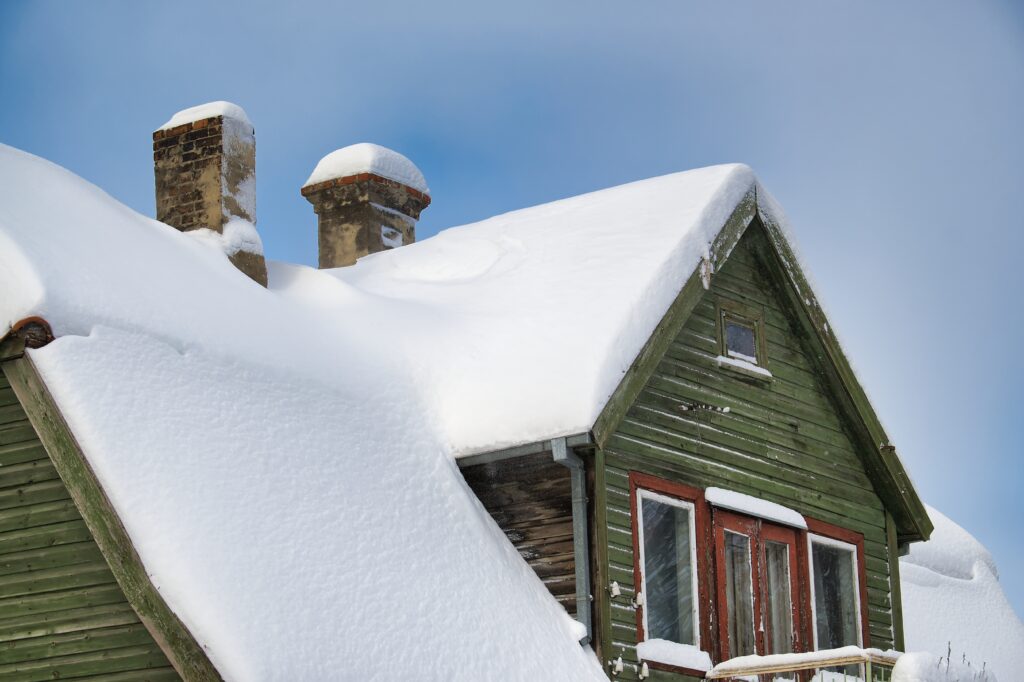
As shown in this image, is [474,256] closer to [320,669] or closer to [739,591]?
[739,591]

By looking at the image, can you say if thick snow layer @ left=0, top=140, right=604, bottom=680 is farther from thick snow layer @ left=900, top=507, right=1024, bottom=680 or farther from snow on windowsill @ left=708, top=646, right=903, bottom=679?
thick snow layer @ left=900, top=507, right=1024, bottom=680

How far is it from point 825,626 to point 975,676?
3373mm

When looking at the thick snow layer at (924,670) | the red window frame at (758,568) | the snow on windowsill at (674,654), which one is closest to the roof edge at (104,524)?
the snow on windowsill at (674,654)

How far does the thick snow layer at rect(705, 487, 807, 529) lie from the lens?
1445 centimetres

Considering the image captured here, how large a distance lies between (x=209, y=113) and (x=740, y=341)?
5473 mm

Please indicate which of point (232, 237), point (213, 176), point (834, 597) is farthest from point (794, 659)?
point (213, 176)

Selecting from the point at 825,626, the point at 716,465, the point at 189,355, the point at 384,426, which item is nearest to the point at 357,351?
the point at 384,426

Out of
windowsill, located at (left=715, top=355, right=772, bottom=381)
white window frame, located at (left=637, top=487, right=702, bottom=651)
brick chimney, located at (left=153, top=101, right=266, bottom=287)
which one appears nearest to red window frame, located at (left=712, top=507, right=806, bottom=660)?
white window frame, located at (left=637, top=487, right=702, bottom=651)

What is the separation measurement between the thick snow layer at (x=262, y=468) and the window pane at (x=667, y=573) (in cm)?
112

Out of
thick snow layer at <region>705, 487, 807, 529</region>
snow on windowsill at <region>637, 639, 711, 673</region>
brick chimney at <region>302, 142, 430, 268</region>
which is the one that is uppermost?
brick chimney at <region>302, 142, 430, 268</region>

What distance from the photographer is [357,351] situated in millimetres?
14117

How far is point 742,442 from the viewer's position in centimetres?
1518

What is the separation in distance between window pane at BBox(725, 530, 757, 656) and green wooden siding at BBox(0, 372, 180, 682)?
5.36 meters

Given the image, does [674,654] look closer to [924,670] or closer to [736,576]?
[736,576]
